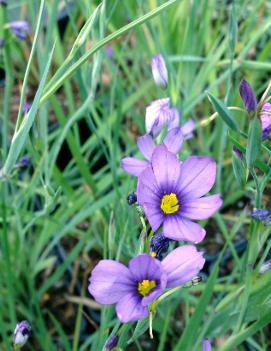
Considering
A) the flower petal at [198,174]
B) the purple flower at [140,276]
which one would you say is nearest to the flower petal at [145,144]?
the flower petal at [198,174]

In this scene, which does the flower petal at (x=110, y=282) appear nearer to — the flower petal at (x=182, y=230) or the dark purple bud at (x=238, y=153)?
the flower petal at (x=182, y=230)

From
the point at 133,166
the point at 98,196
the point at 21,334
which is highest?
the point at 133,166

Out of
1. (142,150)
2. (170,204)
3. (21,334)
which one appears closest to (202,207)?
(170,204)

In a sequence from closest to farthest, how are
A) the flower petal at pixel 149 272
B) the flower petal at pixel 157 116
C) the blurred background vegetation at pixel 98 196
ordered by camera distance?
the flower petal at pixel 149 272, the flower petal at pixel 157 116, the blurred background vegetation at pixel 98 196

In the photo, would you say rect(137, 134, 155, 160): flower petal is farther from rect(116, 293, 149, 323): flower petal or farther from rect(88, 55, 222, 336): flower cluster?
rect(116, 293, 149, 323): flower petal

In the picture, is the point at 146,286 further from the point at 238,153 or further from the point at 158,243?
the point at 238,153
